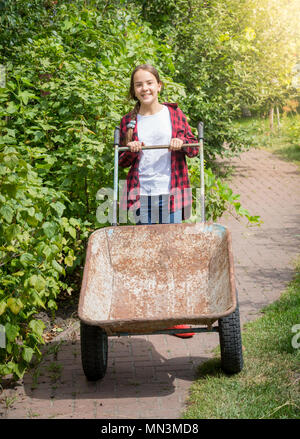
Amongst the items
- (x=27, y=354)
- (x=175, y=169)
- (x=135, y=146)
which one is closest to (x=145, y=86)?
(x=135, y=146)

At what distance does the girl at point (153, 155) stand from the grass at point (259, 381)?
1.14 metres

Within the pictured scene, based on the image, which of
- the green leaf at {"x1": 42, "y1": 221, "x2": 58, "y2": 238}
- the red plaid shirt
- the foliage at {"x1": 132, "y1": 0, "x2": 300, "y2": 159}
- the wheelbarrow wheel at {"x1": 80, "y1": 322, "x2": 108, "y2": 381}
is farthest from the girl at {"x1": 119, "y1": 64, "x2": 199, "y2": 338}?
the foliage at {"x1": 132, "y1": 0, "x2": 300, "y2": 159}

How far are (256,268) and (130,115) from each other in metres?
2.51

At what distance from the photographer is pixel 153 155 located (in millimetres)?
Result: 4219

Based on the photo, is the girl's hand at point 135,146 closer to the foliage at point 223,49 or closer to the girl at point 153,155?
the girl at point 153,155

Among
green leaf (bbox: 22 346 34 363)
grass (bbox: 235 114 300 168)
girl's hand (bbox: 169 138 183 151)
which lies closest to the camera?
green leaf (bbox: 22 346 34 363)

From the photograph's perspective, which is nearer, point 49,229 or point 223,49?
point 49,229

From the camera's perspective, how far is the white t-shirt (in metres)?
4.19

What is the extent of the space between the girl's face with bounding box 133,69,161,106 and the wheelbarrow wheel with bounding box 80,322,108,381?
163 cm

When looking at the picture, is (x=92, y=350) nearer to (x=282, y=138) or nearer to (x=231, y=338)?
(x=231, y=338)

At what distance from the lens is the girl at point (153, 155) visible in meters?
4.18

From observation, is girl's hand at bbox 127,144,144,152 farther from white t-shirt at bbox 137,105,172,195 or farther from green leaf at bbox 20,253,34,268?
green leaf at bbox 20,253,34,268

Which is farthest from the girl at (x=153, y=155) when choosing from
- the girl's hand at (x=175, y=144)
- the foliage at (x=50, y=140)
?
the foliage at (x=50, y=140)

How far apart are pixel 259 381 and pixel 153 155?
1.69 metres
